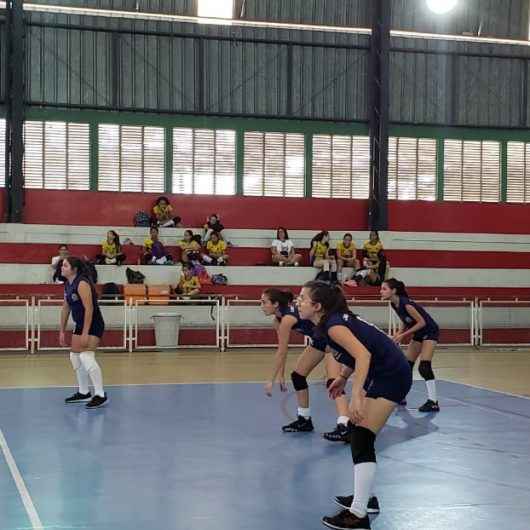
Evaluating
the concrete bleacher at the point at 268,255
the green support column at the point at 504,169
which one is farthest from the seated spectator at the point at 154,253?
the green support column at the point at 504,169

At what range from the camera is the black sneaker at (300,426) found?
9.73m

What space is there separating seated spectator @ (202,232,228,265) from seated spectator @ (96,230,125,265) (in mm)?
2313

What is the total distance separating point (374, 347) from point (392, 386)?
11.9 inches

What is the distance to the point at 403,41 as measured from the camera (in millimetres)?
26797

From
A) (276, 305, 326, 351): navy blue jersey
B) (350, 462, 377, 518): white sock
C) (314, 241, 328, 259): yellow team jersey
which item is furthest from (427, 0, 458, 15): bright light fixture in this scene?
(350, 462, 377, 518): white sock

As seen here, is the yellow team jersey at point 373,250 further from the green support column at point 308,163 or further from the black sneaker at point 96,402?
the black sneaker at point 96,402

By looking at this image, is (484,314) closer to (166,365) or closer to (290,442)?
(166,365)

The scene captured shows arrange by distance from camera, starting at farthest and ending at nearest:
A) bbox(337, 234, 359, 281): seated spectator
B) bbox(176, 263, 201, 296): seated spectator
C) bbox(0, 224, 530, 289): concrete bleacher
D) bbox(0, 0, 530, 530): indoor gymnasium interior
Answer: bbox(337, 234, 359, 281): seated spectator
bbox(0, 224, 530, 289): concrete bleacher
bbox(176, 263, 201, 296): seated spectator
bbox(0, 0, 530, 530): indoor gymnasium interior

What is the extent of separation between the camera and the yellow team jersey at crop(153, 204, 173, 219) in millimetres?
24484

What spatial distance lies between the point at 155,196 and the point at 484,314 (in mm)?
9643

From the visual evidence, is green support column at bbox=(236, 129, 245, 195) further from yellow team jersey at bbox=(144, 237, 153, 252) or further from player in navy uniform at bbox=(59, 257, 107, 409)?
player in navy uniform at bbox=(59, 257, 107, 409)

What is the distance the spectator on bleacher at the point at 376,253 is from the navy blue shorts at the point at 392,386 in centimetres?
1766

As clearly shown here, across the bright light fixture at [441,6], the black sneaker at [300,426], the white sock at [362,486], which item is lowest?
the black sneaker at [300,426]

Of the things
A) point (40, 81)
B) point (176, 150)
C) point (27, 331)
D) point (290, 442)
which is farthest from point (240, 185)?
point (290, 442)
